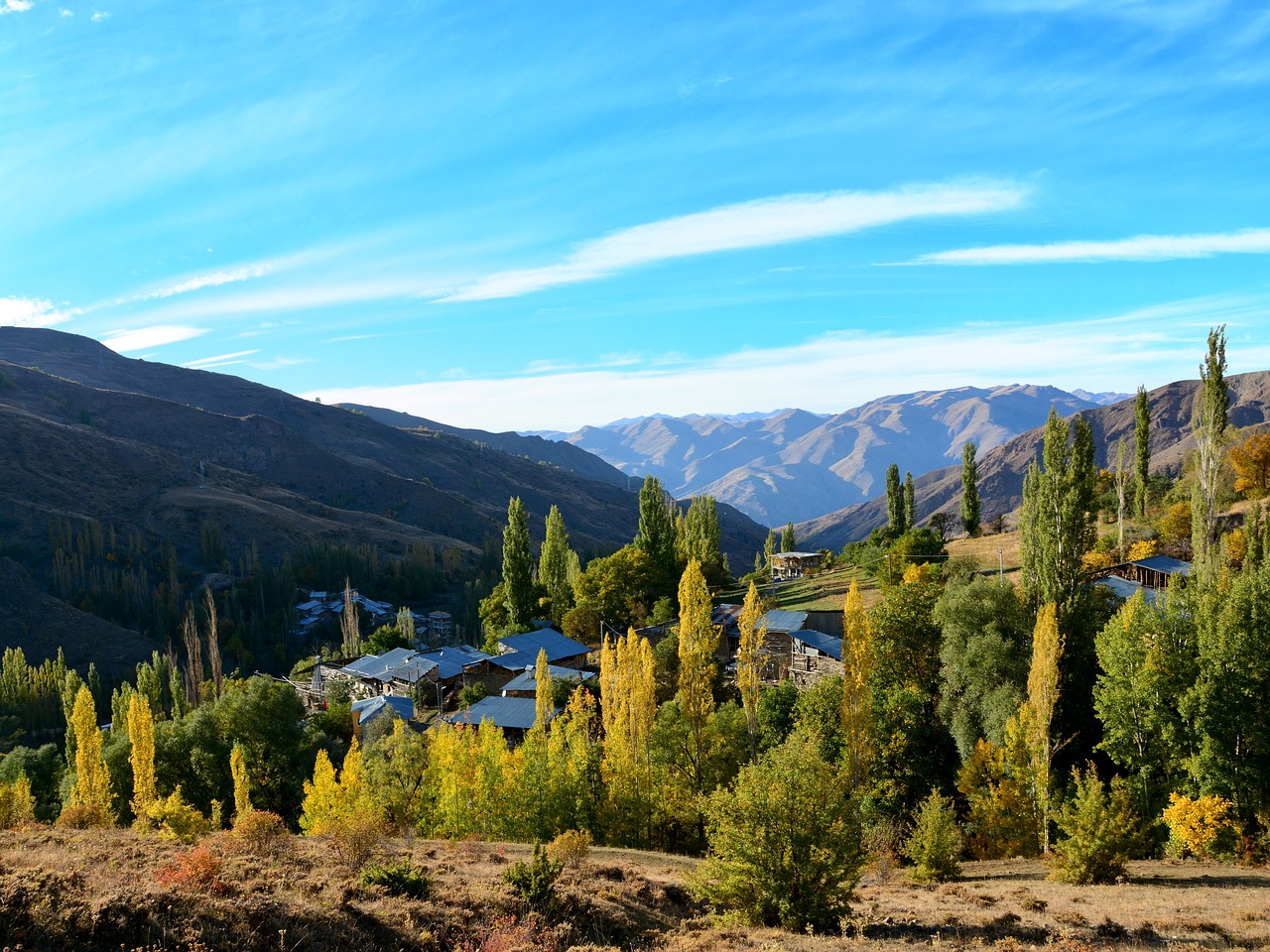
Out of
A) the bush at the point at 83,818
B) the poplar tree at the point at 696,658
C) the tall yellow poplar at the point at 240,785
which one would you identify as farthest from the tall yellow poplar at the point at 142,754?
the poplar tree at the point at 696,658

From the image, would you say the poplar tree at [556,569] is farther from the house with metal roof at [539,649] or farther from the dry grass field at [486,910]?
the dry grass field at [486,910]

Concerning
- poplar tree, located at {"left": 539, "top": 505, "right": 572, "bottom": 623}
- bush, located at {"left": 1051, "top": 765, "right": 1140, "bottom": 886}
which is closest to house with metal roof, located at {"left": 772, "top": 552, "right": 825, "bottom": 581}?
poplar tree, located at {"left": 539, "top": 505, "right": 572, "bottom": 623}

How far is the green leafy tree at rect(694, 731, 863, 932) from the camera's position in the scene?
1953cm

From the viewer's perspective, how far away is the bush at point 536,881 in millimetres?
20203

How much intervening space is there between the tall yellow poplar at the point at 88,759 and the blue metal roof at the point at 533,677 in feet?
87.3

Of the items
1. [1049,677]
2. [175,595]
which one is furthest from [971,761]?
[175,595]

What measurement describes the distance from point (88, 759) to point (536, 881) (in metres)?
34.3

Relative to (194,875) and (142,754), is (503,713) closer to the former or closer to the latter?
(142,754)

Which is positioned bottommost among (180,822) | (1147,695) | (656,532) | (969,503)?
(180,822)

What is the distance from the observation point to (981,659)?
1521 inches


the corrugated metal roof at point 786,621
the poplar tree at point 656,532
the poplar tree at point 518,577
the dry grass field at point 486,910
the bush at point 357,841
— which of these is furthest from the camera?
the poplar tree at point 656,532

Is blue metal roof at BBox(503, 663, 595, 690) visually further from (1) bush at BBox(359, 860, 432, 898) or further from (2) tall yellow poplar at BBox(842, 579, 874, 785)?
(1) bush at BBox(359, 860, 432, 898)

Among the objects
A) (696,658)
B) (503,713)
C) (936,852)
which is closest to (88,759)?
(503,713)

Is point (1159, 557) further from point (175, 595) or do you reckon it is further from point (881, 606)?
point (175, 595)
